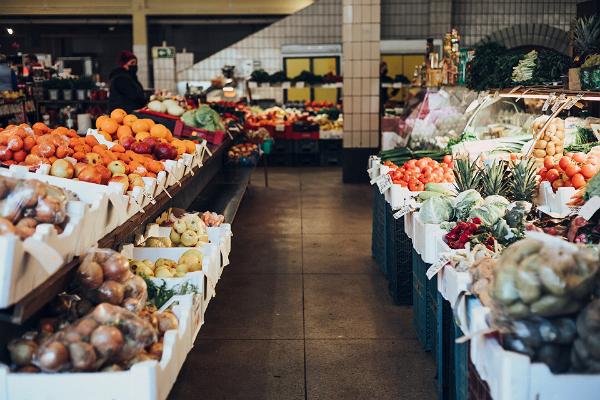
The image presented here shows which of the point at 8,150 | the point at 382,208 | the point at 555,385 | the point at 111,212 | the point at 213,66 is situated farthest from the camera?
the point at 213,66

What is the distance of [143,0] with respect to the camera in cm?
1750

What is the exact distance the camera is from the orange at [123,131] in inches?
207

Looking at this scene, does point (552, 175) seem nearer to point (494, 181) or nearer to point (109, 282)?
point (494, 181)

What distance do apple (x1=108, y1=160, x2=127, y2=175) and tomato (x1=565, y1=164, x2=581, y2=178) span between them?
2641 mm

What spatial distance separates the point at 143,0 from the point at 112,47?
4.25 metres

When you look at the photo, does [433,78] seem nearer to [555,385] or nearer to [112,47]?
[555,385]

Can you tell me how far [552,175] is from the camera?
439cm

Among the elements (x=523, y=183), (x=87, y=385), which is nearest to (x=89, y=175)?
(x=87, y=385)

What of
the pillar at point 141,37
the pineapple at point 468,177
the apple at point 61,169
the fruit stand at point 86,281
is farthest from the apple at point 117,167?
the pillar at point 141,37

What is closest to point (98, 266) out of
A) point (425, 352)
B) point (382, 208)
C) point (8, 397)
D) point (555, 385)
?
point (8, 397)

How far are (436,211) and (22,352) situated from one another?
2.29 meters

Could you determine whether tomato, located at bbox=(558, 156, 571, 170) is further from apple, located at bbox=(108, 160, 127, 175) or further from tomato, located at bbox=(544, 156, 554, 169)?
apple, located at bbox=(108, 160, 127, 175)

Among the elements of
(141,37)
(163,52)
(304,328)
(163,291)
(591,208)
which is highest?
(141,37)

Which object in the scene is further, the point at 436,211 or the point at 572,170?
the point at 572,170
